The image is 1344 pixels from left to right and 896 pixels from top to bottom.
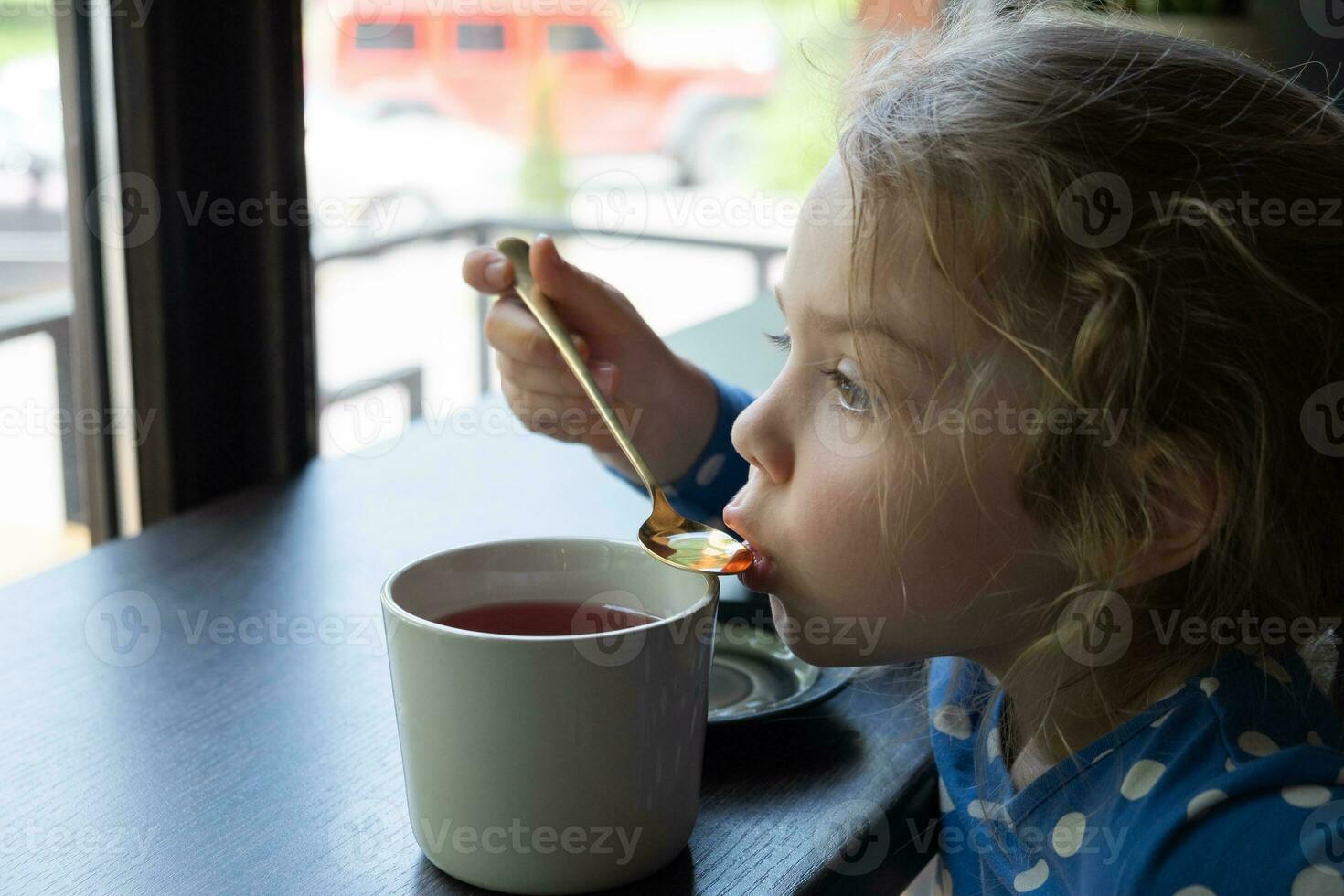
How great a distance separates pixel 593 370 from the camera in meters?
0.87

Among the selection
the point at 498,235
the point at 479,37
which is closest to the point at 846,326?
the point at 498,235

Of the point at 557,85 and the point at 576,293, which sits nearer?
the point at 576,293

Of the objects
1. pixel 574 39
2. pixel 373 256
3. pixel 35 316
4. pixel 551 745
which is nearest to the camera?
pixel 551 745

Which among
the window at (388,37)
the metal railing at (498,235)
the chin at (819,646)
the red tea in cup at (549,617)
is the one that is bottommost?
the metal railing at (498,235)

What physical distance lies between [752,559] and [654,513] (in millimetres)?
115

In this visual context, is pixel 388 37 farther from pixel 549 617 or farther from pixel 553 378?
pixel 549 617

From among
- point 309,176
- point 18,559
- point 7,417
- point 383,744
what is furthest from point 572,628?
point 18,559

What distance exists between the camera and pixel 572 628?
625 millimetres

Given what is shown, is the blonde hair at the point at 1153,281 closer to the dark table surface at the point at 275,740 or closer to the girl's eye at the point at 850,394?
the girl's eye at the point at 850,394

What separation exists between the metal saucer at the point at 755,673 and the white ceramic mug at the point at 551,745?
124 mm

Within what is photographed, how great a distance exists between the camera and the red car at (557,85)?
497 centimetres

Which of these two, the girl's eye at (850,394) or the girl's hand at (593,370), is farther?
the girl's hand at (593,370)

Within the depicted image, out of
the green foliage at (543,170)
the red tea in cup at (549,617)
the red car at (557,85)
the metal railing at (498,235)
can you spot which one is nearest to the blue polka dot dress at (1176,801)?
the red tea in cup at (549,617)

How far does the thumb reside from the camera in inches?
32.3
